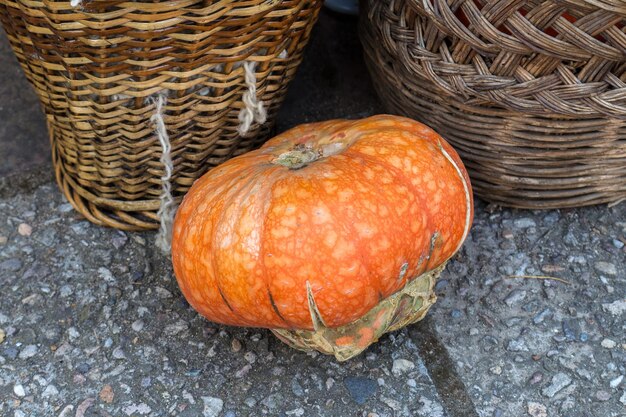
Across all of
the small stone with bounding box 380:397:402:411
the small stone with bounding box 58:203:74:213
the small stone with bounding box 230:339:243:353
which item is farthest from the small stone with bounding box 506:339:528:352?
the small stone with bounding box 58:203:74:213

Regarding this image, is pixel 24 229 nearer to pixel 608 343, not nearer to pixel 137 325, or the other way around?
pixel 137 325

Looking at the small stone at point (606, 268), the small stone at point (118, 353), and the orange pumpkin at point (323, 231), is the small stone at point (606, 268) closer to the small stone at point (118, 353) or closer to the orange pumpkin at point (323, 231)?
the orange pumpkin at point (323, 231)

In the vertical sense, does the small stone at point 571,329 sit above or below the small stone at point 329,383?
below

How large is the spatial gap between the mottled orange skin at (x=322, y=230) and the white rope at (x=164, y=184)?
15cm

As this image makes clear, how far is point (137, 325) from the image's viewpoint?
1533 millimetres

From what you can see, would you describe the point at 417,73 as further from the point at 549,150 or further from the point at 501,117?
the point at 549,150

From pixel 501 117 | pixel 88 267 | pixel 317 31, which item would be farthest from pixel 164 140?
pixel 317 31

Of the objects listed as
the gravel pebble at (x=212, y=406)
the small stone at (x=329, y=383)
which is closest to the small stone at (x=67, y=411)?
the gravel pebble at (x=212, y=406)

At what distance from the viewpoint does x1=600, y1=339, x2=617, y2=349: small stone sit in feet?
4.89

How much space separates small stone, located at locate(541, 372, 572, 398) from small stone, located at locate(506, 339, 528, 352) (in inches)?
3.0

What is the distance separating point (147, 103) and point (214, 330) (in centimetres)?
44

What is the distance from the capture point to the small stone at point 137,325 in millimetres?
1526

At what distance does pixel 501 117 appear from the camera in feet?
4.93

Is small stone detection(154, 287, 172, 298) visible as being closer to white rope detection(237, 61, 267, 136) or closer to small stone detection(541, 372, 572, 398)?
white rope detection(237, 61, 267, 136)
